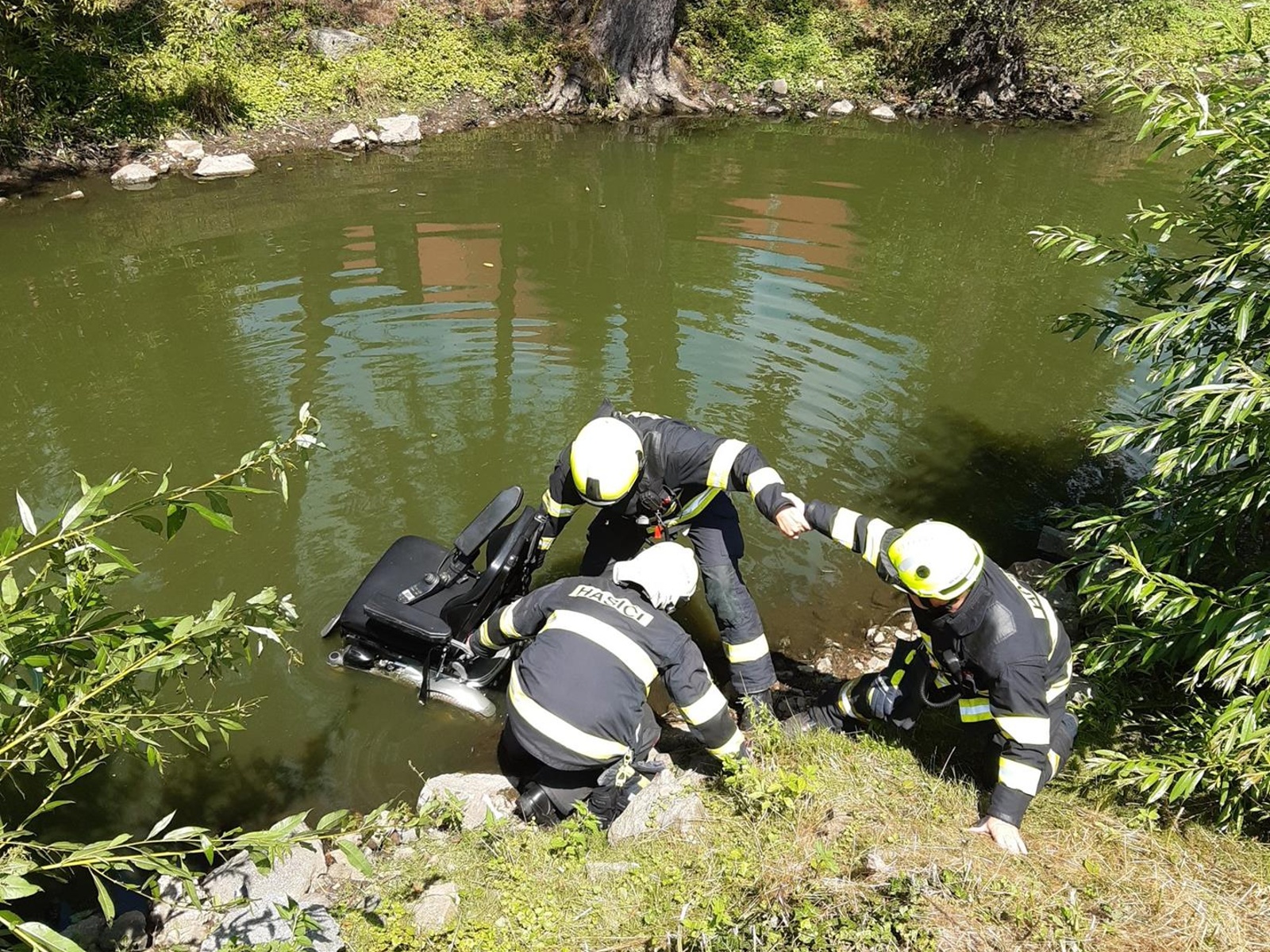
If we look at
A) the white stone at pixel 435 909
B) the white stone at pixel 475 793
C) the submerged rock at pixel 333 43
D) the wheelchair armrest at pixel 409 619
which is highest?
the submerged rock at pixel 333 43

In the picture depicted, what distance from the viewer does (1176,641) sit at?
3.63 meters

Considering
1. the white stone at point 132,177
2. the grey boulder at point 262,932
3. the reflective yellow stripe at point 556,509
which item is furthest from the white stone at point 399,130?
the grey boulder at point 262,932

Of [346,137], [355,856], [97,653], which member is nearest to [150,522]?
[97,653]

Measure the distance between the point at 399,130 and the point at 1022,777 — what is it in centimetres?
1535

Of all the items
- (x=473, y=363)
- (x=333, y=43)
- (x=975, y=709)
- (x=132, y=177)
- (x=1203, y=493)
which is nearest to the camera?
(x=975, y=709)

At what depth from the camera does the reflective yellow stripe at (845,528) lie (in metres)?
3.85

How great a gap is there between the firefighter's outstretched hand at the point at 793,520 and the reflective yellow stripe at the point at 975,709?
104 centimetres

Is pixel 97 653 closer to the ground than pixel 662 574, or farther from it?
farther from it

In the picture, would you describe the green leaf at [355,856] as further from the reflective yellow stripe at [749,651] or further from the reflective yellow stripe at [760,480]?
the reflective yellow stripe at [749,651]

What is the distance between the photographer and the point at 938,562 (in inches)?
130

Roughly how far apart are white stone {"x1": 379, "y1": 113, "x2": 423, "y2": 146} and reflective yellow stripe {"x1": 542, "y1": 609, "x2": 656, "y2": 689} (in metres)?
13.9

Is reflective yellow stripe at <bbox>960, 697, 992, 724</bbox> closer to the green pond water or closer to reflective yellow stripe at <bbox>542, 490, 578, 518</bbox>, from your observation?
the green pond water

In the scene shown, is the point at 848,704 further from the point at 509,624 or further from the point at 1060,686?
the point at 509,624

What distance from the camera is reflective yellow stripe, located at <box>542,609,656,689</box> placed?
3.53 metres
